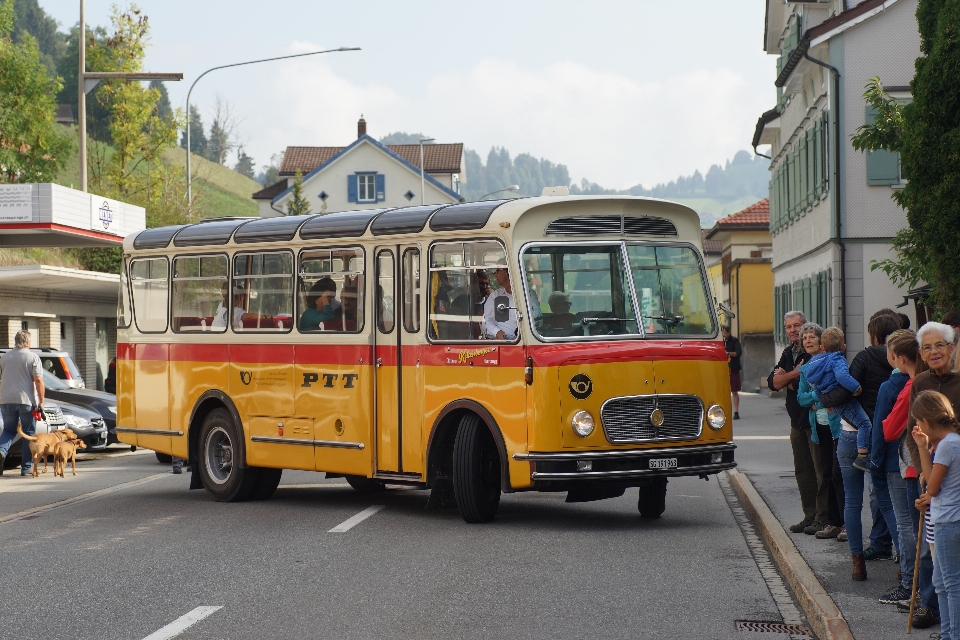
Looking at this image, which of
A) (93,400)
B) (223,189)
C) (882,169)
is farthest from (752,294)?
(223,189)

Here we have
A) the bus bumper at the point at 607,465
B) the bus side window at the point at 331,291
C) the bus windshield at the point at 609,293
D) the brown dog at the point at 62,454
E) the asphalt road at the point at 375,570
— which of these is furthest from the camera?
the brown dog at the point at 62,454

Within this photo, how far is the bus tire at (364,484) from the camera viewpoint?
1666 cm

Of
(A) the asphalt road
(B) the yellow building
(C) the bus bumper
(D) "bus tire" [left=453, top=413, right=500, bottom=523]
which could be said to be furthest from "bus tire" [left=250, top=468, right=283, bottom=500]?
(B) the yellow building

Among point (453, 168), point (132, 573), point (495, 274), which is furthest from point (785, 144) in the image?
point (453, 168)

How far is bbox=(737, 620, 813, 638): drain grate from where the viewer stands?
8.53 m

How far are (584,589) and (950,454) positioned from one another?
337cm

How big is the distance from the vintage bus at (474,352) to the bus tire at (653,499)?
0.08ft

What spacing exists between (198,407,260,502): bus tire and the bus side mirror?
14.0 feet

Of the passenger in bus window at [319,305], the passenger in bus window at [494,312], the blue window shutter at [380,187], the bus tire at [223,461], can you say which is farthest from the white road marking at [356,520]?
the blue window shutter at [380,187]

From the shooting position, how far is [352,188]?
9619 cm

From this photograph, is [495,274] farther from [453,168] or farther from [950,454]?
[453,168]

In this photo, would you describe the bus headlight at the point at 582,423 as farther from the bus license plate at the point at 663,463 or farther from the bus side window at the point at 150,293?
the bus side window at the point at 150,293

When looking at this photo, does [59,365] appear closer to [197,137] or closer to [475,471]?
[475,471]

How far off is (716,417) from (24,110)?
40.9m
